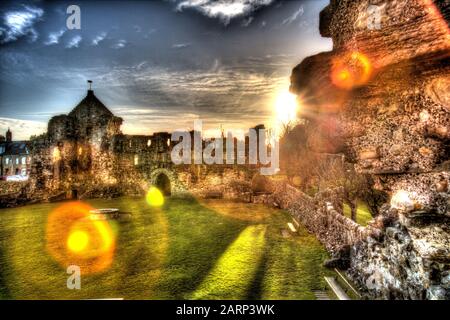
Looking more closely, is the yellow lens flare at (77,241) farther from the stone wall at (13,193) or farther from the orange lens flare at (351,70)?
the stone wall at (13,193)

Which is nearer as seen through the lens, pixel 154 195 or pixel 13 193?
pixel 13 193

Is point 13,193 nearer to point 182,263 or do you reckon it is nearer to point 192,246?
point 192,246

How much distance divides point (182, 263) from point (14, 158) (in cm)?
5984

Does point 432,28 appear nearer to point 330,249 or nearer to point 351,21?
point 351,21

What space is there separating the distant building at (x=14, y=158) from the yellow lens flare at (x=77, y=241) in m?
49.0

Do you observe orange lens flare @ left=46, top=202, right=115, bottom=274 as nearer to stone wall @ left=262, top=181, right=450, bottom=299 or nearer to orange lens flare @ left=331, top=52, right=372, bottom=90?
stone wall @ left=262, top=181, right=450, bottom=299

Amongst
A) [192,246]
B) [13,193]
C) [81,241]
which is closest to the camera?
[192,246]

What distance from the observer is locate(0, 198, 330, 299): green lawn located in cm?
687

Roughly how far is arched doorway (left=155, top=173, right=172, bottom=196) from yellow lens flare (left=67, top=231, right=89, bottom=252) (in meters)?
13.9

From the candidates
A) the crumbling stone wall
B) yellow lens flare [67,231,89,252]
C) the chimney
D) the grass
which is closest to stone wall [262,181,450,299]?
the crumbling stone wall

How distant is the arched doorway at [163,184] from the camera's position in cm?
2677

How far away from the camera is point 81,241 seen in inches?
453

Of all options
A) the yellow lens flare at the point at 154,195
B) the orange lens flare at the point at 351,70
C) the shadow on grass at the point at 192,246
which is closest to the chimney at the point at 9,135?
the yellow lens flare at the point at 154,195

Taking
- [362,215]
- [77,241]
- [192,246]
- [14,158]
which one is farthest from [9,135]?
[362,215]
